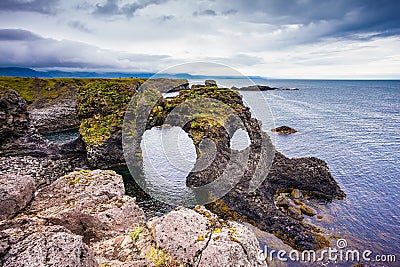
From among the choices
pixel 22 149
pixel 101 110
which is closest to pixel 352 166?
pixel 101 110

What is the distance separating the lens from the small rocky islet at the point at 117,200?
27.7 feet

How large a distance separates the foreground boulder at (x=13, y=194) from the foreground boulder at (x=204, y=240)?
7238mm

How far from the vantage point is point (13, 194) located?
41.4ft

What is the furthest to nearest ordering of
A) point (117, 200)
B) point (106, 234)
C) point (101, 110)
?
point (101, 110) → point (117, 200) → point (106, 234)

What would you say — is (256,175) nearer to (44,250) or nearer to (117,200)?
(117,200)

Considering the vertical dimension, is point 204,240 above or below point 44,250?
below

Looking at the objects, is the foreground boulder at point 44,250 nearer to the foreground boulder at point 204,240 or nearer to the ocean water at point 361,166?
the foreground boulder at point 204,240

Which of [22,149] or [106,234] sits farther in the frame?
[22,149]

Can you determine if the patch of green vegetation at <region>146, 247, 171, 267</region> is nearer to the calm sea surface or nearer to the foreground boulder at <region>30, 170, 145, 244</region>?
the foreground boulder at <region>30, 170, 145, 244</region>

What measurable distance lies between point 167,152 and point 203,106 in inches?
509

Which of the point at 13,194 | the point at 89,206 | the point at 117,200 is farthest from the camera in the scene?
the point at 117,200

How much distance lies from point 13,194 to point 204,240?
9.91 meters

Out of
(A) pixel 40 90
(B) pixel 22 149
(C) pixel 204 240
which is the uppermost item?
(C) pixel 204 240

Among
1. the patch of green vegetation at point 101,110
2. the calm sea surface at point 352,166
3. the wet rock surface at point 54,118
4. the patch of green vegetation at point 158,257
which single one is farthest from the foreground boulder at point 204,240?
the wet rock surface at point 54,118
